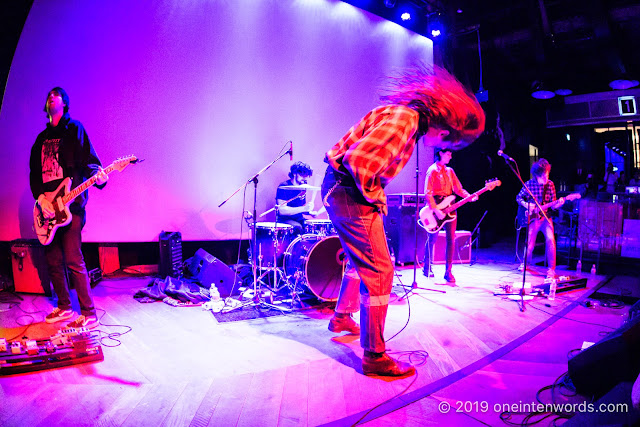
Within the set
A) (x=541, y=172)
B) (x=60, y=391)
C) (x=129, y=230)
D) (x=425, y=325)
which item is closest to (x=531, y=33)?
(x=541, y=172)

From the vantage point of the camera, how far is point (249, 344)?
326 cm

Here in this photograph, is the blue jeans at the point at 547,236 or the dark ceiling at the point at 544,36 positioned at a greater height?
the dark ceiling at the point at 544,36

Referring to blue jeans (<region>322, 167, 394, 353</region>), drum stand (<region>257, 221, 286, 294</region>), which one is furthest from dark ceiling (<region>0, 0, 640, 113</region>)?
blue jeans (<region>322, 167, 394, 353</region>)

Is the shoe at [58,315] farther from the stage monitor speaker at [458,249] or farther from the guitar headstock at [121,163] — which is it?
the stage monitor speaker at [458,249]

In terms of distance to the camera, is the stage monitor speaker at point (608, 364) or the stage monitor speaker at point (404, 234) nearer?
A: the stage monitor speaker at point (608, 364)

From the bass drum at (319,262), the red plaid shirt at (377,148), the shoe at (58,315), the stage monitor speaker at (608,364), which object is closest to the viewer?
the stage monitor speaker at (608,364)

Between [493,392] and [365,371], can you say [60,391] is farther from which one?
[493,392]

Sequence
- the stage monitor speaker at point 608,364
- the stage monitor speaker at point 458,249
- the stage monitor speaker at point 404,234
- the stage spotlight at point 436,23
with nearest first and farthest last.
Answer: the stage monitor speaker at point 608,364 → the stage monitor speaker at point 404,234 → the stage monitor speaker at point 458,249 → the stage spotlight at point 436,23

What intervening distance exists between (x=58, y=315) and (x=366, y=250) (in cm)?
327

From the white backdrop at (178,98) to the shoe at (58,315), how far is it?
202 cm

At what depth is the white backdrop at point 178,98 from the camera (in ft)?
17.5

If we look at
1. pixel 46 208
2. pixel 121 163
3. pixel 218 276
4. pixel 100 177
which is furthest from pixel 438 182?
pixel 46 208

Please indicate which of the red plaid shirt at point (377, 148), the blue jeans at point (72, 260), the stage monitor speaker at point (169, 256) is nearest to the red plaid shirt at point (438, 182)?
the red plaid shirt at point (377, 148)

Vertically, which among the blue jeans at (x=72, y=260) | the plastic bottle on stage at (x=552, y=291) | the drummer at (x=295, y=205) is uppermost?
the drummer at (x=295, y=205)
